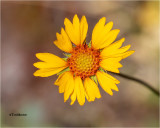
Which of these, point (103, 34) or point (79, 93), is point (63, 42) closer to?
point (103, 34)

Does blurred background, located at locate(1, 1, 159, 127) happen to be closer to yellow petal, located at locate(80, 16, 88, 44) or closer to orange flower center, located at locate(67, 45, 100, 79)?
orange flower center, located at locate(67, 45, 100, 79)

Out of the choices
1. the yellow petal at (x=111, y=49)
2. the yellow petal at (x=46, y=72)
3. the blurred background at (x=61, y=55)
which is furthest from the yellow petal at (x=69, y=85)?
the blurred background at (x=61, y=55)

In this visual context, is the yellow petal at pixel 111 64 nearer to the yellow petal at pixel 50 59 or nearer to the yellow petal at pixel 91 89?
the yellow petal at pixel 91 89

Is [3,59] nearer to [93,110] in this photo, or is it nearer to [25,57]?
[25,57]

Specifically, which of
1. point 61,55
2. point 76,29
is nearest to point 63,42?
point 76,29

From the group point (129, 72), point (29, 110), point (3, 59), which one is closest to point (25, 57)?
point (3, 59)

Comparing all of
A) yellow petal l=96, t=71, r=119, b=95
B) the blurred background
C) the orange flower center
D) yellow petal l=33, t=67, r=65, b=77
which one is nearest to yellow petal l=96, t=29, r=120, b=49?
the orange flower center
